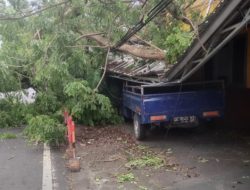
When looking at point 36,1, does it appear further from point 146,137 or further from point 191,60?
point 146,137

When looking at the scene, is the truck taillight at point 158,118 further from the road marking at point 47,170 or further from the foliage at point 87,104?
the road marking at point 47,170

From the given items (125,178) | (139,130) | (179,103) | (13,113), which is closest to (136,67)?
(139,130)

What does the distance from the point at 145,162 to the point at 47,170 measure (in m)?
2.11

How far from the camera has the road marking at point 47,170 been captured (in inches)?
330

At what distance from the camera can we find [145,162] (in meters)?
9.78

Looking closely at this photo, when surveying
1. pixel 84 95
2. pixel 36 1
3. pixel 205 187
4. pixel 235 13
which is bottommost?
pixel 205 187

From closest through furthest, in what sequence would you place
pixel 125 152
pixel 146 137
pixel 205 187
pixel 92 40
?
pixel 205 187 → pixel 125 152 → pixel 146 137 → pixel 92 40

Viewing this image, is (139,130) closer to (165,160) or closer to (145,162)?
(165,160)

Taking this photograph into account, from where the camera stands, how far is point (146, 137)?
1285cm

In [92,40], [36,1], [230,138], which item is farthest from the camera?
[92,40]

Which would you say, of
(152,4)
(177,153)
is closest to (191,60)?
(152,4)

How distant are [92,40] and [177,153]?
5005 mm

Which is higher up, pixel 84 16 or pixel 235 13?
pixel 84 16

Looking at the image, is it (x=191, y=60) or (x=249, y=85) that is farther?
(x=249, y=85)
